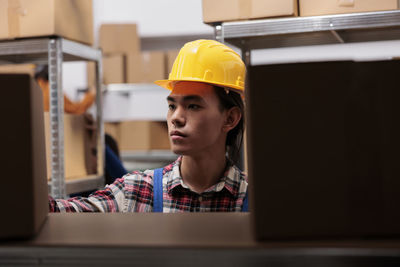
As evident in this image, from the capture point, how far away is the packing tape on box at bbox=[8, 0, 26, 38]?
2.25 m

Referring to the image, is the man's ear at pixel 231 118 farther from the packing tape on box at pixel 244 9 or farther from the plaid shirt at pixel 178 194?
the packing tape on box at pixel 244 9

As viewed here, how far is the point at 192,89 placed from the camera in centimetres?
166

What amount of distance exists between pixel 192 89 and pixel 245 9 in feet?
1.86

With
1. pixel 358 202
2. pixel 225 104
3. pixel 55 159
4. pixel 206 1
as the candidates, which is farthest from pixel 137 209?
pixel 358 202

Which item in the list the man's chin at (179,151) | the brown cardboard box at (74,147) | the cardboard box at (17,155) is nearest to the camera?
the cardboard box at (17,155)

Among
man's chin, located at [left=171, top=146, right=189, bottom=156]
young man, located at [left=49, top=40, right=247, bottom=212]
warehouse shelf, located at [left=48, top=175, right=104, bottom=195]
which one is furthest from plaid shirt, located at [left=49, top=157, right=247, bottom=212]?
warehouse shelf, located at [left=48, top=175, right=104, bottom=195]

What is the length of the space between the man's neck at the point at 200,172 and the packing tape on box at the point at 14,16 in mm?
1086

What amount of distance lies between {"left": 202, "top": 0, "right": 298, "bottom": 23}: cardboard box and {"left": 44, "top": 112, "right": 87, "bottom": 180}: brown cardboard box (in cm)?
90

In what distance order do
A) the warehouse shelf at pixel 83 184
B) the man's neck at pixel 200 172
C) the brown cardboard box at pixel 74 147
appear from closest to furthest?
the man's neck at pixel 200 172
the warehouse shelf at pixel 83 184
the brown cardboard box at pixel 74 147

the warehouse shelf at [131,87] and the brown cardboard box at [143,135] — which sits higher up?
the warehouse shelf at [131,87]

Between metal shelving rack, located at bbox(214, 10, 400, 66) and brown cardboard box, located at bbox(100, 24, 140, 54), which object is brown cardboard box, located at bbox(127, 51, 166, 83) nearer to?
brown cardboard box, located at bbox(100, 24, 140, 54)

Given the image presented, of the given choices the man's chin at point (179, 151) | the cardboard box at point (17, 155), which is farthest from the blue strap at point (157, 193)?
the cardboard box at point (17, 155)

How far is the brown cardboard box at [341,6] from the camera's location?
1.92 meters

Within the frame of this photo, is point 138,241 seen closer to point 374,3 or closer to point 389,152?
point 389,152
